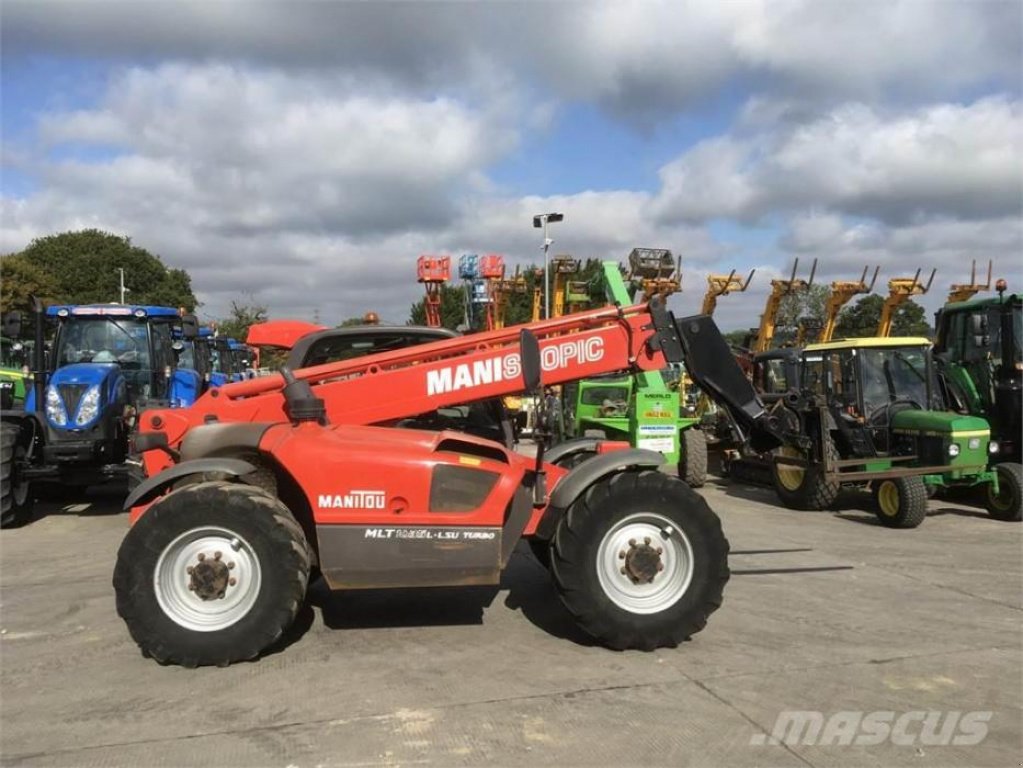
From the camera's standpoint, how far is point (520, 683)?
13.5ft

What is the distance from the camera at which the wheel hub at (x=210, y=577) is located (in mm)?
4281

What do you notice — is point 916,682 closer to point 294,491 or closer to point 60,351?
point 294,491

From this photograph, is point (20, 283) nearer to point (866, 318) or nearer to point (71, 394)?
point (71, 394)

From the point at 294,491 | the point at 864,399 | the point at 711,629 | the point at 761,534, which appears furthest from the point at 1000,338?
the point at 294,491

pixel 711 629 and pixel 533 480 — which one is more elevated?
pixel 533 480

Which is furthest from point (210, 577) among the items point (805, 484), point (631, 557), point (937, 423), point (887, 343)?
point (887, 343)

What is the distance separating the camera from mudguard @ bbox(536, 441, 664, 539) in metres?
4.60

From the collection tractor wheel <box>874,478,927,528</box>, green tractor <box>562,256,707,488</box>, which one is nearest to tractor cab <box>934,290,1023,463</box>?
tractor wheel <box>874,478,927,528</box>

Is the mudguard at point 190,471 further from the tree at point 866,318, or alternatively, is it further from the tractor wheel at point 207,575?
the tree at point 866,318

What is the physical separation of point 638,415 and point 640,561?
268 inches

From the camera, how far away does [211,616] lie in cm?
434

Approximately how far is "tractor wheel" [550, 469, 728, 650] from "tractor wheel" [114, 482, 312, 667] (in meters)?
1.58

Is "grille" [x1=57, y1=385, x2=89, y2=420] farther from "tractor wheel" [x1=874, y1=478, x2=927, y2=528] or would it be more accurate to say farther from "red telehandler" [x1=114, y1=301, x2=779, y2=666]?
"tractor wheel" [x1=874, y1=478, x2=927, y2=528]

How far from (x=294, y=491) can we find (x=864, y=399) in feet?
26.5
